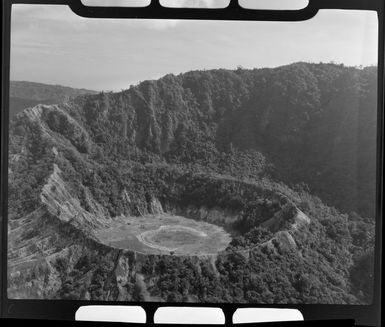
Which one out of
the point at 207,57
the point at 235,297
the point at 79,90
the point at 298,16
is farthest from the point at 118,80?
the point at 235,297

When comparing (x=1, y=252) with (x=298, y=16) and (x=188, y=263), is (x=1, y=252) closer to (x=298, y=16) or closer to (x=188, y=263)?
(x=188, y=263)

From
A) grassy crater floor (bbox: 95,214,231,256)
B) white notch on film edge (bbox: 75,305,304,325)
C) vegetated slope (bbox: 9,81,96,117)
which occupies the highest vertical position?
vegetated slope (bbox: 9,81,96,117)

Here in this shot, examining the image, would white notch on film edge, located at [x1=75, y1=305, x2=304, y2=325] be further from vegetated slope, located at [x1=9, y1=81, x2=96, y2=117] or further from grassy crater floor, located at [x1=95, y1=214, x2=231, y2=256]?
vegetated slope, located at [x1=9, y1=81, x2=96, y2=117]

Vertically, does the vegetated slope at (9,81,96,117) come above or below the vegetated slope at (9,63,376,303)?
above

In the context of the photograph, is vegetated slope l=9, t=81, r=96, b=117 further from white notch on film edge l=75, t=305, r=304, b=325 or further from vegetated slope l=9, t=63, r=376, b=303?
white notch on film edge l=75, t=305, r=304, b=325

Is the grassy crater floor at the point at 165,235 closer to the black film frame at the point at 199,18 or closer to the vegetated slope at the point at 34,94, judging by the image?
the black film frame at the point at 199,18

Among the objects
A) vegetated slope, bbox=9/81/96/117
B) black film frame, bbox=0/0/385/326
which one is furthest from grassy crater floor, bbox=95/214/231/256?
vegetated slope, bbox=9/81/96/117

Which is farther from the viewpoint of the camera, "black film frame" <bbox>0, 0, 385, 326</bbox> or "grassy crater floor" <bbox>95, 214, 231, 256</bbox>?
"grassy crater floor" <bbox>95, 214, 231, 256</bbox>

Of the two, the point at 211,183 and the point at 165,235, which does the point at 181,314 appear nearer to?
the point at 165,235
